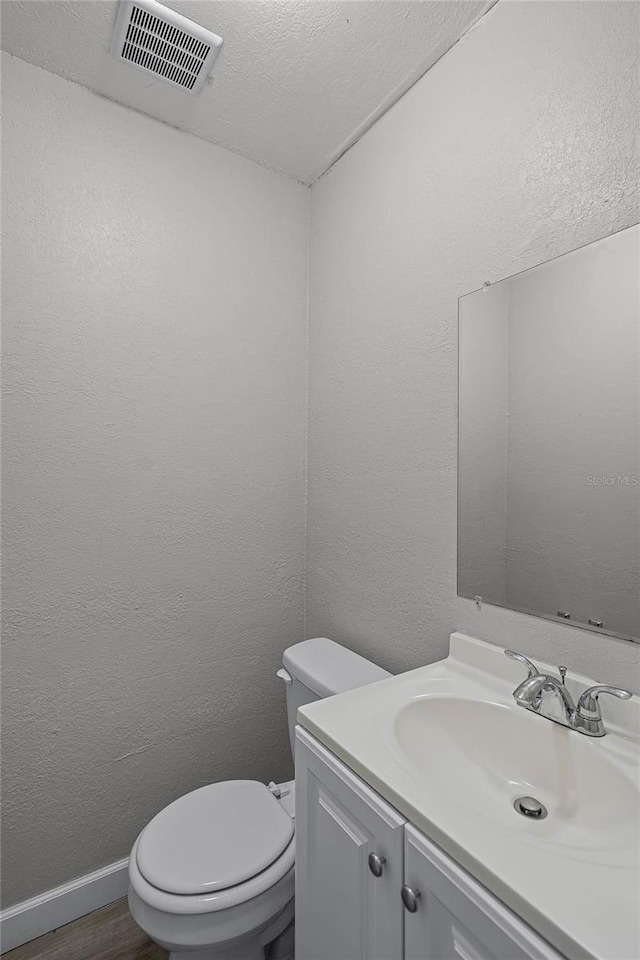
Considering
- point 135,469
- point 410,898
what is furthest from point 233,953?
point 135,469

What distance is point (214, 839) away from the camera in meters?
1.24

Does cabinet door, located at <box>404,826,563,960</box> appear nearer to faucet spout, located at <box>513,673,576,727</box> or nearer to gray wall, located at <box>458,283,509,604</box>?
faucet spout, located at <box>513,673,576,727</box>

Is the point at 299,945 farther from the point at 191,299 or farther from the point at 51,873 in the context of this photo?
the point at 191,299

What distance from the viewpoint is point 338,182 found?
178 cm

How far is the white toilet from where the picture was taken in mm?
1080

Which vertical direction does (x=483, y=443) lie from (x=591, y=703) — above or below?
above

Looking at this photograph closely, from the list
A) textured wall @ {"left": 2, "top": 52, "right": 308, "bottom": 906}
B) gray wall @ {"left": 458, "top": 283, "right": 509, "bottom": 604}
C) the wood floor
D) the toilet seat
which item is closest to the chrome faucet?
gray wall @ {"left": 458, "top": 283, "right": 509, "bottom": 604}

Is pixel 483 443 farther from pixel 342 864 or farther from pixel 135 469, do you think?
pixel 135 469

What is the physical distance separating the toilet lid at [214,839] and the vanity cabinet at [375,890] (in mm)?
197

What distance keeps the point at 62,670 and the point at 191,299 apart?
1.25 meters

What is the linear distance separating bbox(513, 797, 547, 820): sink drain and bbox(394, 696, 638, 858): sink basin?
0.01 m

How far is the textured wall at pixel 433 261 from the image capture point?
1.01 meters

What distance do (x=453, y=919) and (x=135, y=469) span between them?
4.42 ft

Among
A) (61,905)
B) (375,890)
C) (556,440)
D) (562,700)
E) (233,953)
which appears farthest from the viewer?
(61,905)
